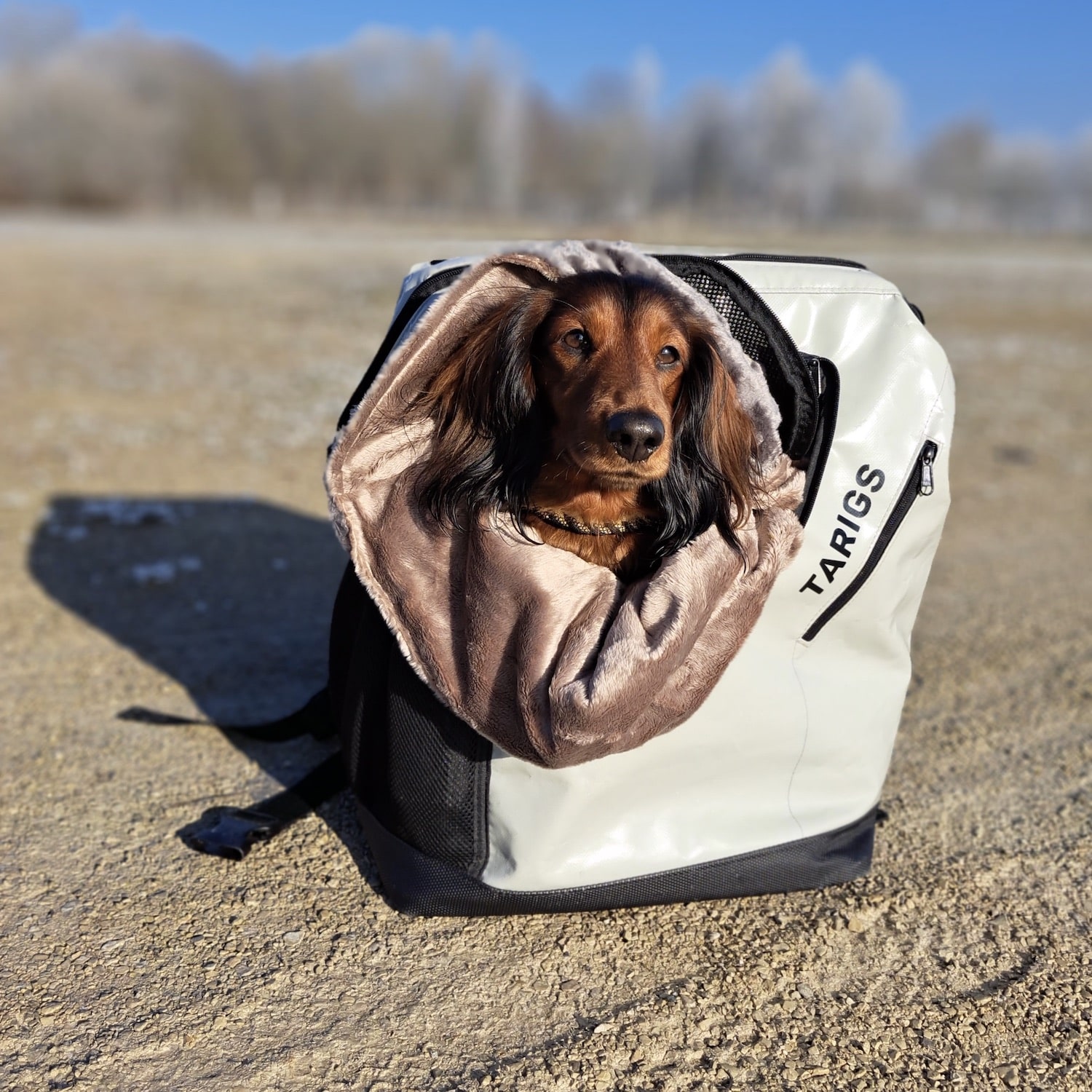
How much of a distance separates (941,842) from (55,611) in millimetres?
3602

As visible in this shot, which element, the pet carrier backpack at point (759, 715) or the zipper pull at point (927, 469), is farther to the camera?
the zipper pull at point (927, 469)

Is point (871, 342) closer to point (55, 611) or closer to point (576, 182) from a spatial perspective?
point (55, 611)

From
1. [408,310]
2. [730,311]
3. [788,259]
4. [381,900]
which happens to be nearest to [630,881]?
[381,900]

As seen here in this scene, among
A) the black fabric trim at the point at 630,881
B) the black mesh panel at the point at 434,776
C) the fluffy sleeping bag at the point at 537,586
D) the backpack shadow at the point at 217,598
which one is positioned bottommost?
the backpack shadow at the point at 217,598

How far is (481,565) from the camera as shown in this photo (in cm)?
229

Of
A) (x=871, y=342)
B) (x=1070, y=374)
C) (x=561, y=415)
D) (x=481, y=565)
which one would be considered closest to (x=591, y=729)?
(x=481, y=565)

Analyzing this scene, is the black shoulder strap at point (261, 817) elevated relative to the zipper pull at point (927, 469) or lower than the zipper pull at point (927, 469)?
lower

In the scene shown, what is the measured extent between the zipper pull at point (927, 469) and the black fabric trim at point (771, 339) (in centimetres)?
35

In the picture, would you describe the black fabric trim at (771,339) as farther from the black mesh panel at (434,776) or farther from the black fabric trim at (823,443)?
the black mesh panel at (434,776)

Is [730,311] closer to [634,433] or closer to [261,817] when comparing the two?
[634,433]

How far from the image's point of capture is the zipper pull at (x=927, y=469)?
2.66m

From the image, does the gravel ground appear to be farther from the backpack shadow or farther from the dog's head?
the dog's head

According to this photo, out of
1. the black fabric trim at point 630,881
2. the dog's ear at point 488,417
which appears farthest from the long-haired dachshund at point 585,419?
the black fabric trim at point 630,881

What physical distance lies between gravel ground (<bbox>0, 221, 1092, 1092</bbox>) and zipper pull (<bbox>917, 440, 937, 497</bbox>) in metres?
1.03
